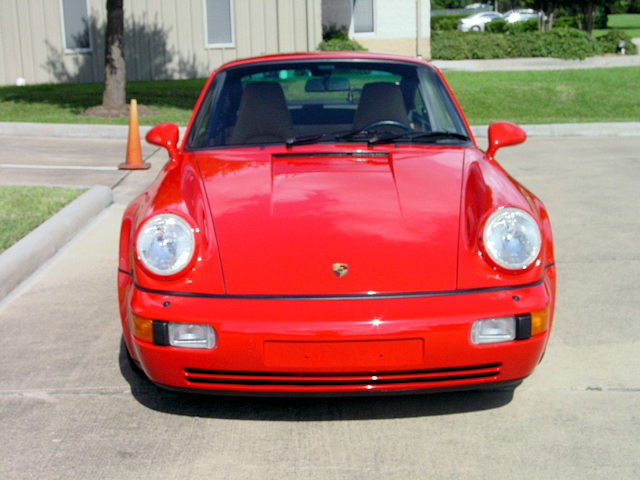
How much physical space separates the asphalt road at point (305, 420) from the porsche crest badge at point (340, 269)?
0.64m

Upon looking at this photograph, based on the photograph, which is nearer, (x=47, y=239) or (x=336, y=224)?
(x=336, y=224)

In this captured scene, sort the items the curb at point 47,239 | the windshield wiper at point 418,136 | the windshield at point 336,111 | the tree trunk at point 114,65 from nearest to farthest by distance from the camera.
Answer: the windshield wiper at point 418,136, the windshield at point 336,111, the curb at point 47,239, the tree trunk at point 114,65

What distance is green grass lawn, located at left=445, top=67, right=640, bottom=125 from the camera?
13336 mm

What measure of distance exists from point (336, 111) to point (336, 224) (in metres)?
1.68

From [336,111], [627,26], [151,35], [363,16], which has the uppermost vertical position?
[627,26]

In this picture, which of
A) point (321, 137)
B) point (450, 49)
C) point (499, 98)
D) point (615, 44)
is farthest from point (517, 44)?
point (321, 137)

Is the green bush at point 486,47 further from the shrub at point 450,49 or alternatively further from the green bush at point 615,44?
the green bush at point 615,44

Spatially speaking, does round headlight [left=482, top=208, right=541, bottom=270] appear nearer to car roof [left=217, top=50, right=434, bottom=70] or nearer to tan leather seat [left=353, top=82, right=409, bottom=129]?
tan leather seat [left=353, top=82, right=409, bottom=129]

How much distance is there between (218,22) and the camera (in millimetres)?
21953

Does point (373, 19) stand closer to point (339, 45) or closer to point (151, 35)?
point (339, 45)

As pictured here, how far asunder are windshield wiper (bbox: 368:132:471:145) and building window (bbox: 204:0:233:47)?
1912 centimetres

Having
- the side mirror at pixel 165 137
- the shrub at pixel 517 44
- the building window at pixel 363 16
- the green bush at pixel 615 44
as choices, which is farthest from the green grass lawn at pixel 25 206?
the green bush at pixel 615 44

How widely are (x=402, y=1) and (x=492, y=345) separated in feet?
85.3

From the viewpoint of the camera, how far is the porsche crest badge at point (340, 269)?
2789 mm
